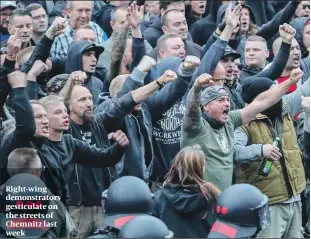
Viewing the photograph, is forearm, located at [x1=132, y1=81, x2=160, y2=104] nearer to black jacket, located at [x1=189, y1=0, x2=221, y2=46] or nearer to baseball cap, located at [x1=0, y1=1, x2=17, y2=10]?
baseball cap, located at [x1=0, y1=1, x2=17, y2=10]

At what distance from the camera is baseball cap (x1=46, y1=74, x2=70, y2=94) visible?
39.6 feet

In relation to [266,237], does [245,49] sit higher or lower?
higher

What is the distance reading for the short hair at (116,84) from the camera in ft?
39.0

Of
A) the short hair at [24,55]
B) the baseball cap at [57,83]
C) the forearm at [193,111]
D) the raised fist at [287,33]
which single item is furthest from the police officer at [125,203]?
the raised fist at [287,33]

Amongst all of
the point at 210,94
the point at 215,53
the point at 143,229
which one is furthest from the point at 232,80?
the point at 143,229

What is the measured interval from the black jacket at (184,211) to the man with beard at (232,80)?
2.39m

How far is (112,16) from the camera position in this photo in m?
15.2

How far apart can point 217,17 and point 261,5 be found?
124cm

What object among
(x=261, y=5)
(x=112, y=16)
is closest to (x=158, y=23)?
(x=112, y=16)

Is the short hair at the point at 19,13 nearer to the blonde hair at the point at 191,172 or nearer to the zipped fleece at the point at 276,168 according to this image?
the zipped fleece at the point at 276,168

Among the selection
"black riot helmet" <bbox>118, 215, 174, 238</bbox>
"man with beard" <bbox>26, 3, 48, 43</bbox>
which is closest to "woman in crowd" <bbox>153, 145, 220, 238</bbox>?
"black riot helmet" <bbox>118, 215, 174, 238</bbox>

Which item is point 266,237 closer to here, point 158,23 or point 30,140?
point 30,140

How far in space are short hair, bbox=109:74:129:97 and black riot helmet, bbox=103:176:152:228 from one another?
2575mm

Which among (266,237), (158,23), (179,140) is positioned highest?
(158,23)
